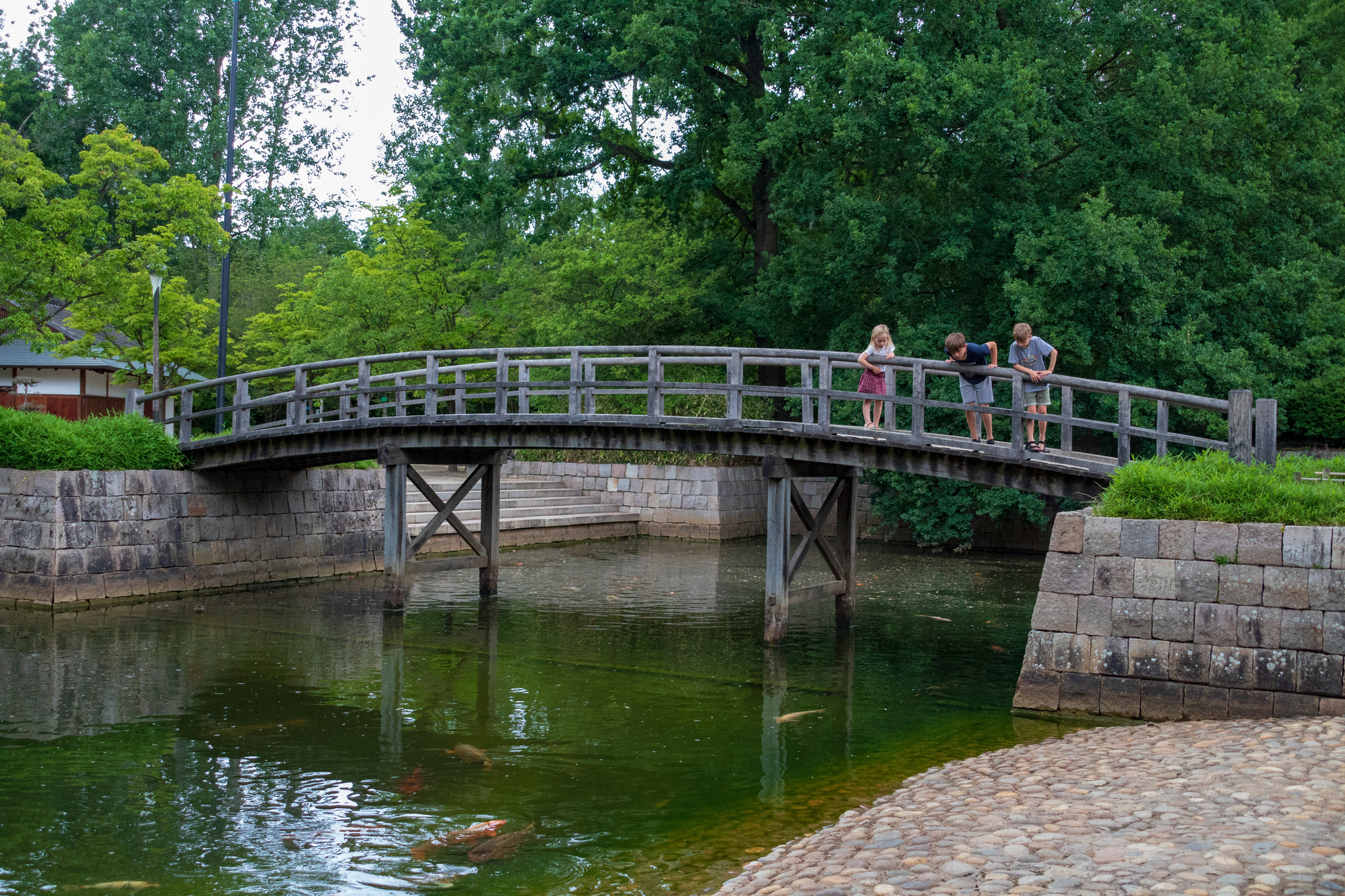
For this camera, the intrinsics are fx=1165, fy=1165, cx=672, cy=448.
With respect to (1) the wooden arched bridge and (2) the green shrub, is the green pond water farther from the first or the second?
(2) the green shrub

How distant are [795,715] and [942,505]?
15350 mm

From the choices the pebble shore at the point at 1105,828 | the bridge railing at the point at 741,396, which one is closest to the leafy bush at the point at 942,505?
the bridge railing at the point at 741,396

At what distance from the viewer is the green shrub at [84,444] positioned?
16.7 metres

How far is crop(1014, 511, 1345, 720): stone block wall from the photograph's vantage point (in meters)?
9.65

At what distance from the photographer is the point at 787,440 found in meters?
14.1

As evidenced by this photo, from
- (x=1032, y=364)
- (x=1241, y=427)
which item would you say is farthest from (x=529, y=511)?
(x=1241, y=427)

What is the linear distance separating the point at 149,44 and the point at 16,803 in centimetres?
4773

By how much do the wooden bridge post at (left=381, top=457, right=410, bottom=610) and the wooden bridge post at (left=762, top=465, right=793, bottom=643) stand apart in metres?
5.54

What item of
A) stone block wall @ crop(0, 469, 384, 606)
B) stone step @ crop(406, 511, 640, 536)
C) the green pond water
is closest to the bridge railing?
stone block wall @ crop(0, 469, 384, 606)

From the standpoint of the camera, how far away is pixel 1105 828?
20.9ft

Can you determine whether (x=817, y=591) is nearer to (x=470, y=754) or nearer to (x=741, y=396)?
(x=741, y=396)

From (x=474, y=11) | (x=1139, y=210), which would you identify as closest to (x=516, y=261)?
(x=474, y=11)

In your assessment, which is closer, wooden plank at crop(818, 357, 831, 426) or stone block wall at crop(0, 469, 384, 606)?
wooden plank at crop(818, 357, 831, 426)

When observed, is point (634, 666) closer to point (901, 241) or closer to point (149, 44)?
point (901, 241)
